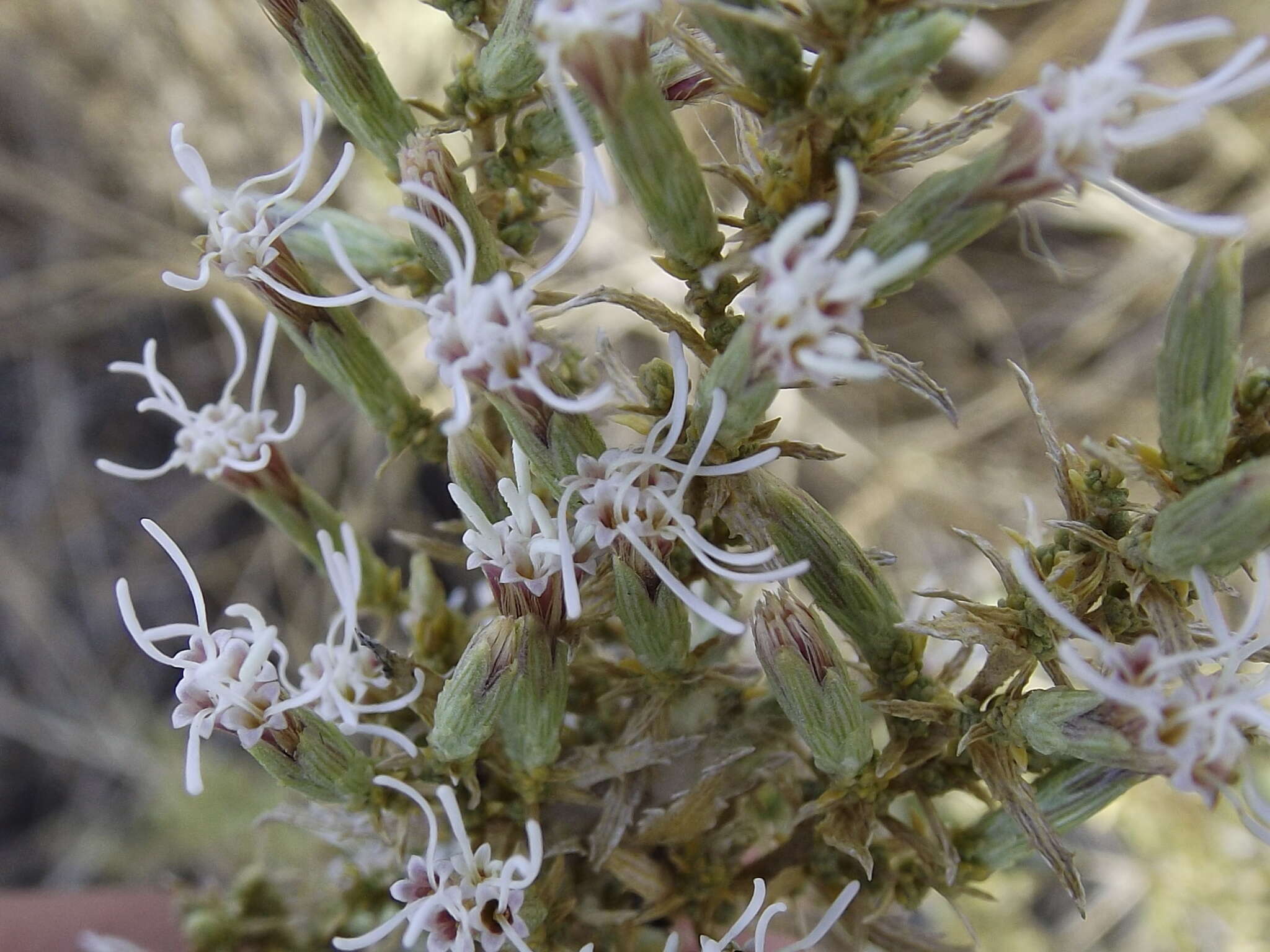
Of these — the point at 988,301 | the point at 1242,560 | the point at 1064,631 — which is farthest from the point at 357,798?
the point at 988,301

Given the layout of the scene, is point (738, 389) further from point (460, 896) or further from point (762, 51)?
point (460, 896)

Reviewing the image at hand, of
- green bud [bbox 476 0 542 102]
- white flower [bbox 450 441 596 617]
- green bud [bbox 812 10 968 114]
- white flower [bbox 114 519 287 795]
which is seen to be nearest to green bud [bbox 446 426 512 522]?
white flower [bbox 450 441 596 617]

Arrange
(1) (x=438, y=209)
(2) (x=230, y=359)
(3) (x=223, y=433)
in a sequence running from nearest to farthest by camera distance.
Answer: (1) (x=438, y=209) → (3) (x=223, y=433) → (2) (x=230, y=359)

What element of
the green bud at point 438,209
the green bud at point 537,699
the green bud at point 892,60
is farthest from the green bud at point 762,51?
the green bud at point 537,699

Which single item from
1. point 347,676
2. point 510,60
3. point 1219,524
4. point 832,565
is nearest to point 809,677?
point 832,565

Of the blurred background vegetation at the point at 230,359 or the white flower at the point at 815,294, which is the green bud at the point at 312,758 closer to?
the white flower at the point at 815,294

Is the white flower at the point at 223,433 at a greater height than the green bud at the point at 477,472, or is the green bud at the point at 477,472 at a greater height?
the white flower at the point at 223,433
